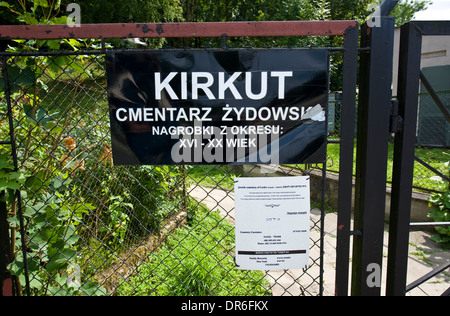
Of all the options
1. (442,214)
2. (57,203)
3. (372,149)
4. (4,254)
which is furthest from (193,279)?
(442,214)

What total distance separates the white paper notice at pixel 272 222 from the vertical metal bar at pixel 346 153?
6.8 inches

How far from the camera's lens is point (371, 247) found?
171cm

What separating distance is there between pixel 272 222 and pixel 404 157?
76 centimetres

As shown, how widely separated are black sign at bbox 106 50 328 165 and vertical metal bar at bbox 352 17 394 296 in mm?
202

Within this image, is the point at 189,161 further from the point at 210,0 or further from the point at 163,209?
the point at 210,0

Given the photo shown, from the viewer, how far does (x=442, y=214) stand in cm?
428

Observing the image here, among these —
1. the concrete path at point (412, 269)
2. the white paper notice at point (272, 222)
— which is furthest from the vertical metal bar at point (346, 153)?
the concrete path at point (412, 269)

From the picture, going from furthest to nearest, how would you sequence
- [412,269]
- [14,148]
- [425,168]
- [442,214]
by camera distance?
1. [425,168]
2. [442,214]
3. [412,269]
4. [14,148]

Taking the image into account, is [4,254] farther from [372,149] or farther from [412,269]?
[412,269]

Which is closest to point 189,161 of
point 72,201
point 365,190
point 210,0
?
point 365,190

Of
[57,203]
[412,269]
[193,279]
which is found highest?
[57,203]

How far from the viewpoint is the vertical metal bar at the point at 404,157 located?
1.61 metres

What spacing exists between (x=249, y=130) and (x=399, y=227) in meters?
0.94

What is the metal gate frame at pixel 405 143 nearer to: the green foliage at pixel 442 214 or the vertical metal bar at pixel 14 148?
the vertical metal bar at pixel 14 148
